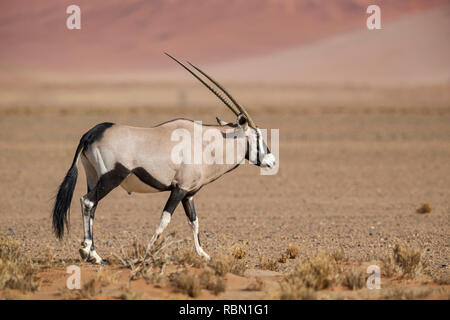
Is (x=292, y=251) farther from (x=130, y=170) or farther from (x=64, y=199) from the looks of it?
(x=64, y=199)

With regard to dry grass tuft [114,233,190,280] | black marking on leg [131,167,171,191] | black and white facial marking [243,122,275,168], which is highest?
black and white facial marking [243,122,275,168]

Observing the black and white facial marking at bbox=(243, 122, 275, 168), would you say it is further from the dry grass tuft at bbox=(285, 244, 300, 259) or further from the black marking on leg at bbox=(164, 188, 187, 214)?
the dry grass tuft at bbox=(285, 244, 300, 259)

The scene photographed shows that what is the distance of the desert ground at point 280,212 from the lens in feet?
24.4

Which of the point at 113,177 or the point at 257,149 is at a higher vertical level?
the point at 257,149

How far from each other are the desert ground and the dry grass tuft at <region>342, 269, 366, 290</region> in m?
0.07

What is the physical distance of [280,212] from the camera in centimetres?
1409

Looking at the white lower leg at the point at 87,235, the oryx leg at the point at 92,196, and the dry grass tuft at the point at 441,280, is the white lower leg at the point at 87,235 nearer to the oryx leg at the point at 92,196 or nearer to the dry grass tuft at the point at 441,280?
the oryx leg at the point at 92,196

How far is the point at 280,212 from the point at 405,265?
627cm

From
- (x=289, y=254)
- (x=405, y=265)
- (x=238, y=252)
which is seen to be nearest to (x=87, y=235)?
(x=238, y=252)

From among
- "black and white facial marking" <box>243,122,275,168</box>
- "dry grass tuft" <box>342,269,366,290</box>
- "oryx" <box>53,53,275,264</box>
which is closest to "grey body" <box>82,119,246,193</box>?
"oryx" <box>53,53,275,264</box>

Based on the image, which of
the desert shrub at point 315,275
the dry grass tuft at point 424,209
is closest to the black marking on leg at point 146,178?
the desert shrub at point 315,275

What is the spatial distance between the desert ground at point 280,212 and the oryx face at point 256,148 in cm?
123

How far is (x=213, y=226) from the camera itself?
12219 millimetres

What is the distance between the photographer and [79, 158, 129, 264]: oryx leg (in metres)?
7.71
